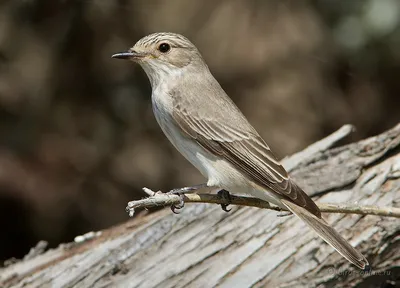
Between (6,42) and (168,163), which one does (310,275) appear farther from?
(6,42)

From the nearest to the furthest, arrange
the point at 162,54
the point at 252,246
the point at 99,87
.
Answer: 1. the point at 162,54
2. the point at 252,246
3. the point at 99,87

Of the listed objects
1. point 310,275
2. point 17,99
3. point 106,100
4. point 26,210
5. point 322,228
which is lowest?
point 310,275

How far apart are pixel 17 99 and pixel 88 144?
2.80 feet

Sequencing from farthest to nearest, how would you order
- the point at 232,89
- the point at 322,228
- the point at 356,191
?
the point at 232,89 < the point at 356,191 < the point at 322,228

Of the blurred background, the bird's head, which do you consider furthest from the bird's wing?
the blurred background

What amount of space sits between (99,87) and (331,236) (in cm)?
414

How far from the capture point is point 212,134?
4879 millimetres

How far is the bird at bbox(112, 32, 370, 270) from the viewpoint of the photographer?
4.56m

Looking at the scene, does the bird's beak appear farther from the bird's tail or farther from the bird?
the bird's tail

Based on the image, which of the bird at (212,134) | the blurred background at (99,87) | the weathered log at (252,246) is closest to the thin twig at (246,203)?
the bird at (212,134)

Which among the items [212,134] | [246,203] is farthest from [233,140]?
[246,203]

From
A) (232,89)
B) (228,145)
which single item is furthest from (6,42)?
(228,145)

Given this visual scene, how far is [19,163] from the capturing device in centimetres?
789

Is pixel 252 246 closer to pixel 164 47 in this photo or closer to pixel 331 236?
pixel 331 236
